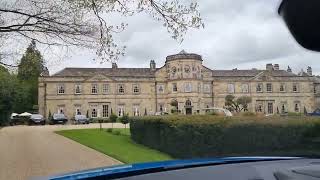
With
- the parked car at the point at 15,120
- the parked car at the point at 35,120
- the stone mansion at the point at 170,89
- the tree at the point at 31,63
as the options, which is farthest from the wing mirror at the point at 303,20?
the stone mansion at the point at 170,89

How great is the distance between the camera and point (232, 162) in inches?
88.1

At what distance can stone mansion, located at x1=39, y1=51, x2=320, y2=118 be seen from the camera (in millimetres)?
87625

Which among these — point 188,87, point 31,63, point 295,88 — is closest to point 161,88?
point 188,87

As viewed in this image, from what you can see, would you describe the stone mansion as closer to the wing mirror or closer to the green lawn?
the green lawn

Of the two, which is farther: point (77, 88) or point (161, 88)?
point (161, 88)

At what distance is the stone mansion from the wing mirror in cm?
8467

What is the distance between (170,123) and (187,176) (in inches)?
615

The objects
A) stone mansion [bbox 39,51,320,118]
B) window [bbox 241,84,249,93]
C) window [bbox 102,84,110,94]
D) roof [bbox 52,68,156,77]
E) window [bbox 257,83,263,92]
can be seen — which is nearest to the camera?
stone mansion [bbox 39,51,320,118]

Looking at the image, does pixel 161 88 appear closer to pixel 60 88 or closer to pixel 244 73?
pixel 244 73

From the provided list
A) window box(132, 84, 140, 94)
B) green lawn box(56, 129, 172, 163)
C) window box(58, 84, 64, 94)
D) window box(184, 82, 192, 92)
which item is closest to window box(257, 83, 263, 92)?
window box(184, 82, 192, 92)

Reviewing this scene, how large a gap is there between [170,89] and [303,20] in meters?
90.7

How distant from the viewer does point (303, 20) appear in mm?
1418

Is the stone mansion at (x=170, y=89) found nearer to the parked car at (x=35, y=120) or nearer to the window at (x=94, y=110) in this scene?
the window at (x=94, y=110)

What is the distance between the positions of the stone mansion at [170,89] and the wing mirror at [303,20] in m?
84.7
